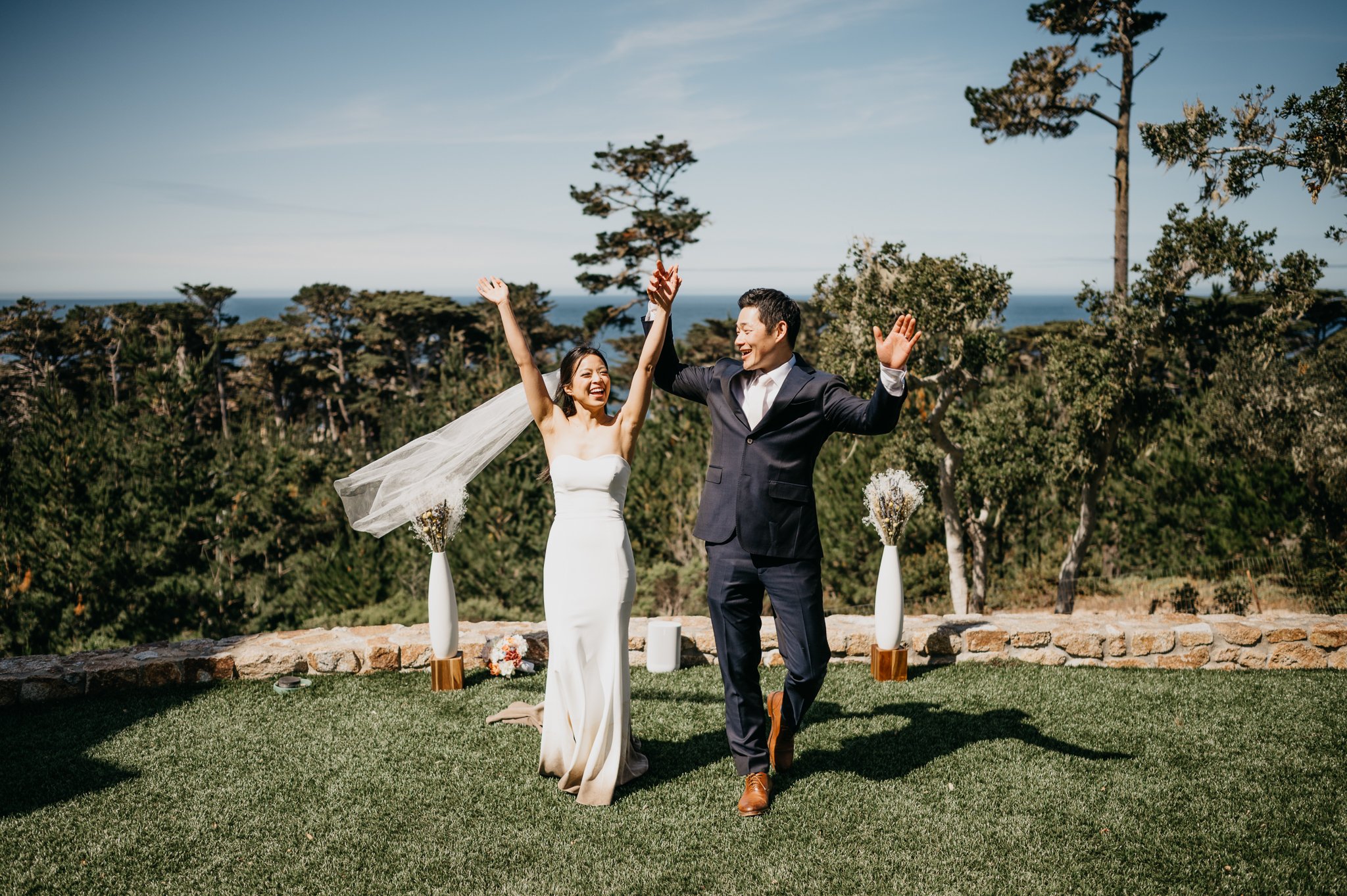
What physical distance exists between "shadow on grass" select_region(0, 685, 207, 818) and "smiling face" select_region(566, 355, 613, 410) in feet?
9.74

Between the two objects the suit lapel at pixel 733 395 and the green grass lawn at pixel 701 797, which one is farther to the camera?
the suit lapel at pixel 733 395

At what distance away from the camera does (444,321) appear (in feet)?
158

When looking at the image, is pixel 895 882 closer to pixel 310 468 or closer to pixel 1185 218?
pixel 1185 218

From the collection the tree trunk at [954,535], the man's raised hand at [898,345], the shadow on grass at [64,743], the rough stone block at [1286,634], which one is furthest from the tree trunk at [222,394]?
the man's raised hand at [898,345]

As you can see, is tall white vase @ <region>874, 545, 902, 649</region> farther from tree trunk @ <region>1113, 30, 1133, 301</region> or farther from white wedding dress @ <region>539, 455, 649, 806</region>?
tree trunk @ <region>1113, 30, 1133, 301</region>

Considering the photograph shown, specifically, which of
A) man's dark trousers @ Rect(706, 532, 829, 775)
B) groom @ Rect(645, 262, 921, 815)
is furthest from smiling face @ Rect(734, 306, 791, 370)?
man's dark trousers @ Rect(706, 532, 829, 775)

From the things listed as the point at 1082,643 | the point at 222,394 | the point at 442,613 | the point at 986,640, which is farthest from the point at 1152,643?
the point at 222,394

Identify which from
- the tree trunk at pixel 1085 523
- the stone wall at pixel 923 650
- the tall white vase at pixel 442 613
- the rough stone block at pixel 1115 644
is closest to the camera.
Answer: the tall white vase at pixel 442 613

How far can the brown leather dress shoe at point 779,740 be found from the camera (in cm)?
429

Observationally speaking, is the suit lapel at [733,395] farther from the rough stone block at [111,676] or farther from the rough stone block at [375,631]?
the rough stone block at [111,676]

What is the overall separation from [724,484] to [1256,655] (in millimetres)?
4483

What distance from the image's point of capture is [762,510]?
3930 millimetres

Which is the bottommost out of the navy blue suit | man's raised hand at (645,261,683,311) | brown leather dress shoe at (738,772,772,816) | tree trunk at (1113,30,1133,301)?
brown leather dress shoe at (738,772,772,816)

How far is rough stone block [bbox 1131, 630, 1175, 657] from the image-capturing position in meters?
6.20
